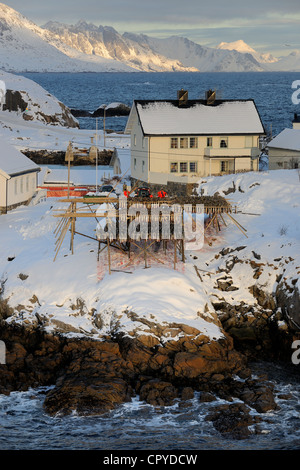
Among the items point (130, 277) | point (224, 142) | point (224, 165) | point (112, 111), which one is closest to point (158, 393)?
point (130, 277)

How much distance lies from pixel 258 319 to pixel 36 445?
14.3m

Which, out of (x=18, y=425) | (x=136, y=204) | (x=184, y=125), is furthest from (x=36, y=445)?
(x=184, y=125)

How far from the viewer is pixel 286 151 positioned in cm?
6238

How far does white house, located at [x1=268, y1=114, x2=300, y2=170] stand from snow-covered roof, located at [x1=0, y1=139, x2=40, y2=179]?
19.6m

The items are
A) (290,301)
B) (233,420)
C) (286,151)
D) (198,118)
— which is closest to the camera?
(233,420)

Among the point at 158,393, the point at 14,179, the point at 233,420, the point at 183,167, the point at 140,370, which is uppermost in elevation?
the point at 183,167

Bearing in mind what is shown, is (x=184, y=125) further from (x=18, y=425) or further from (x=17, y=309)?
(x=18, y=425)

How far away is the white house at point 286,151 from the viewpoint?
61375 mm

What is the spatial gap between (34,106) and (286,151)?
61305 millimetres

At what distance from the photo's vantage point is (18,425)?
1105 inches

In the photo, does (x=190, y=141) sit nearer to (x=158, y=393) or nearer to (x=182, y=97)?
(x=182, y=97)

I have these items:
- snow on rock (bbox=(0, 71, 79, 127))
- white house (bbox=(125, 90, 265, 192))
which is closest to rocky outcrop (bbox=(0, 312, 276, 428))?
white house (bbox=(125, 90, 265, 192))

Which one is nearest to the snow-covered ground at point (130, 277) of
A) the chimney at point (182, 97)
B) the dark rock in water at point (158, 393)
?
the dark rock in water at point (158, 393)

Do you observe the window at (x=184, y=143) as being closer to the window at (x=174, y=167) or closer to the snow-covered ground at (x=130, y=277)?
the window at (x=174, y=167)
